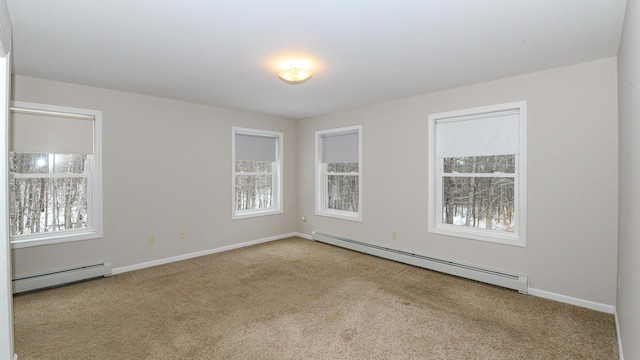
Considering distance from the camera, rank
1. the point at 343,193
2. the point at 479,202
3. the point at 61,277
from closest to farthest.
A: the point at 61,277, the point at 479,202, the point at 343,193

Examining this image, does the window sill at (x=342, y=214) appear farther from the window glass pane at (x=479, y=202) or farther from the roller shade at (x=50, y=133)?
the roller shade at (x=50, y=133)

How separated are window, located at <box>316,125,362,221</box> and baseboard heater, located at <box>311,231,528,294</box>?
46 cm

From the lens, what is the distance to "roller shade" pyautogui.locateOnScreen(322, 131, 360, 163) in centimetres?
507

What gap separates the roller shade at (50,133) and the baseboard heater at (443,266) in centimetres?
383

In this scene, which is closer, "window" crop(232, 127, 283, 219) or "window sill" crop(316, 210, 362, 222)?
"window sill" crop(316, 210, 362, 222)

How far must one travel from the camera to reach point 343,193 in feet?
17.6

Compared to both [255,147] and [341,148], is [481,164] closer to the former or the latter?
[341,148]

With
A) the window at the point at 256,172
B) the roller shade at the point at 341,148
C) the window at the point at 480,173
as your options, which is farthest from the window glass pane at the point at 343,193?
the window at the point at 480,173

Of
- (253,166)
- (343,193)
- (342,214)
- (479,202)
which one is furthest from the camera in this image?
(253,166)

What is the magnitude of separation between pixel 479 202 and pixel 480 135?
84 cm

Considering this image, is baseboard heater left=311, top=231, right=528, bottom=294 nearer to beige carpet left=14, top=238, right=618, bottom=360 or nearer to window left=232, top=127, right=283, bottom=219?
beige carpet left=14, top=238, right=618, bottom=360

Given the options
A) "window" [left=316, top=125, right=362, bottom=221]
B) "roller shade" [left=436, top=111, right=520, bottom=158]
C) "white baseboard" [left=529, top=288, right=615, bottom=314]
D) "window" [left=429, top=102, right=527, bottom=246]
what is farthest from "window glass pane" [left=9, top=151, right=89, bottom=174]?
"white baseboard" [left=529, top=288, right=615, bottom=314]

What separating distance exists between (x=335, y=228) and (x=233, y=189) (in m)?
1.90


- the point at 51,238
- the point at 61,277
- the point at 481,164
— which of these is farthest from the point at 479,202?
the point at 51,238
